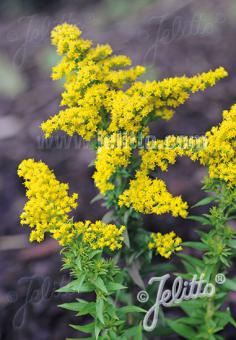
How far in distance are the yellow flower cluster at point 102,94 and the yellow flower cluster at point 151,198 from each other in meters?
0.34

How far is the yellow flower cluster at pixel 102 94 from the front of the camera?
2975mm

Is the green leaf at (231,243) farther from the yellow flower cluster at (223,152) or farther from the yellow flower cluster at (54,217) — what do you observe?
the yellow flower cluster at (54,217)

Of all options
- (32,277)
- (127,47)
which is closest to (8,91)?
(127,47)

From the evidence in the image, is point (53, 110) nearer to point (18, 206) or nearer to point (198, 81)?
point (18, 206)

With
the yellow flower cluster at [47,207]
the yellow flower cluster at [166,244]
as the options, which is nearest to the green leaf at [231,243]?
the yellow flower cluster at [166,244]

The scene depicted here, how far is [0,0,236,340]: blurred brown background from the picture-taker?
466 cm

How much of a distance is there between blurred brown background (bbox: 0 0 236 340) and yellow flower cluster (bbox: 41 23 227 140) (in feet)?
6.89

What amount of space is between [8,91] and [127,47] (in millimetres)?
2182

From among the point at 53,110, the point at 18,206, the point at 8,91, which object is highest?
the point at 8,91

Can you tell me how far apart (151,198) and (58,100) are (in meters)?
4.77

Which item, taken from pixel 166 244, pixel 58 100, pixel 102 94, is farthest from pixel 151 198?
pixel 58 100

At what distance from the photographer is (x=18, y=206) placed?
18.9ft

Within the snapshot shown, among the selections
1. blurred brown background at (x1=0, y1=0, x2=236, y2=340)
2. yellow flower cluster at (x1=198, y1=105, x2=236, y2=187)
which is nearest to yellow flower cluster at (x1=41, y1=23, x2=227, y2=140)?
yellow flower cluster at (x1=198, y1=105, x2=236, y2=187)

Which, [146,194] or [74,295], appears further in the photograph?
[74,295]
